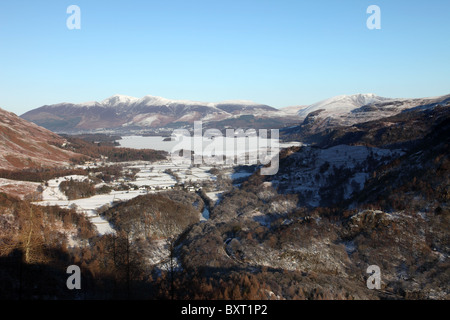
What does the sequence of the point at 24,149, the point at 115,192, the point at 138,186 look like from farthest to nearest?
the point at 24,149
the point at 138,186
the point at 115,192

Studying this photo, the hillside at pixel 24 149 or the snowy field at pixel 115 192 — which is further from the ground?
the hillside at pixel 24 149

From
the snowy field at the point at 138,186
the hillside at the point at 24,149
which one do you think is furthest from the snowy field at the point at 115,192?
the hillside at the point at 24,149

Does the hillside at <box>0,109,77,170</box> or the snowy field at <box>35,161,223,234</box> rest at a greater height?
the hillside at <box>0,109,77,170</box>

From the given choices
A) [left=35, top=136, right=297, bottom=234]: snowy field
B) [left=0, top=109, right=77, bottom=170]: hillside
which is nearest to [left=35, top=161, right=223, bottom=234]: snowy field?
[left=35, top=136, right=297, bottom=234]: snowy field

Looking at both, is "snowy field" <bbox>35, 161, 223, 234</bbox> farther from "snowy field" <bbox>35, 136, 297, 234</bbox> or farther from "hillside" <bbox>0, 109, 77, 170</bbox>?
"hillside" <bbox>0, 109, 77, 170</bbox>

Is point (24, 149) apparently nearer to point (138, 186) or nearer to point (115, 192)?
point (138, 186)

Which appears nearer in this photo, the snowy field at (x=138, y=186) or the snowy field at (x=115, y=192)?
the snowy field at (x=115, y=192)

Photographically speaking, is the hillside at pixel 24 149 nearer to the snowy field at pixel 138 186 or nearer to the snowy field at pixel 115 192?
the snowy field at pixel 138 186

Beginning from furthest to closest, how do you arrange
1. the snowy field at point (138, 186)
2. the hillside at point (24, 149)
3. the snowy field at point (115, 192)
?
the hillside at point (24, 149), the snowy field at point (138, 186), the snowy field at point (115, 192)

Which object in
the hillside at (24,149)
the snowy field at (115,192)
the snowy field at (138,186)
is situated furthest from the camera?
the hillside at (24,149)

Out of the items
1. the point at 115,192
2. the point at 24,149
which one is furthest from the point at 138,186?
the point at 24,149

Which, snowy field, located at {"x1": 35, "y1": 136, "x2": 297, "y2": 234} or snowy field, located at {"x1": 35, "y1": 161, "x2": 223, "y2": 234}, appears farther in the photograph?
snowy field, located at {"x1": 35, "y1": 136, "x2": 297, "y2": 234}

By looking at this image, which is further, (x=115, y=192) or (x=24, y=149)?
(x=24, y=149)
